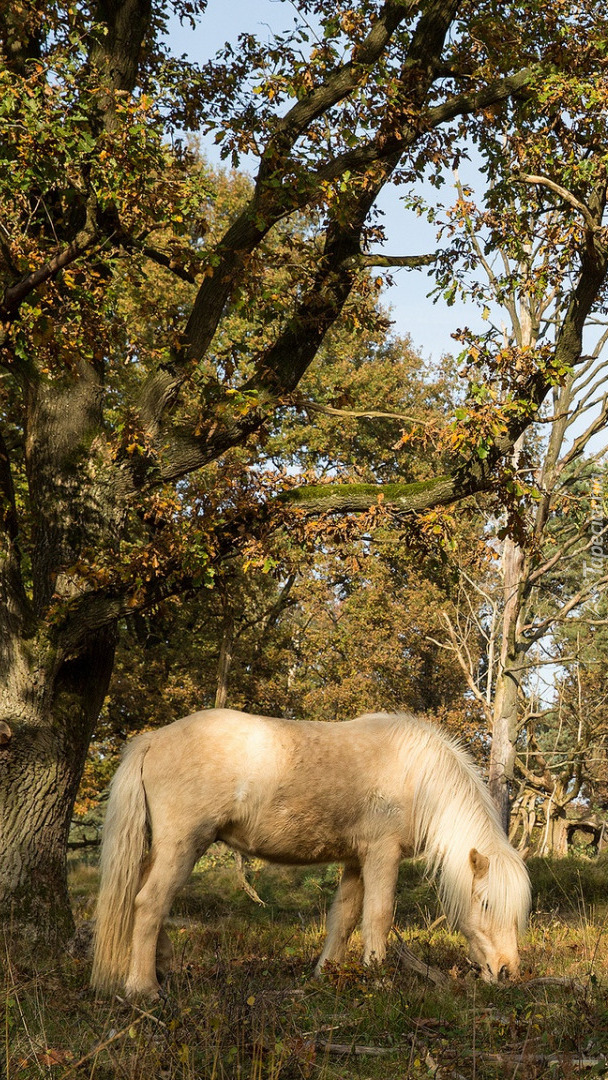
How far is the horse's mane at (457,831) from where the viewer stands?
7.44 metres

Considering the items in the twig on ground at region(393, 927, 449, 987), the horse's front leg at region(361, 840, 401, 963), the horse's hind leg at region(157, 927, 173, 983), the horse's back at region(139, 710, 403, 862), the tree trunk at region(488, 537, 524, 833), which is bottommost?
the horse's hind leg at region(157, 927, 173, 983)

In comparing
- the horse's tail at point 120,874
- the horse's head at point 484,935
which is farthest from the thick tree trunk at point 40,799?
the horse's head at point 484,935

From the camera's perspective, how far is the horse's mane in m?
7.44

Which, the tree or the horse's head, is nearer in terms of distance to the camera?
the horse's head

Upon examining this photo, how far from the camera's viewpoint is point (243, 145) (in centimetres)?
984

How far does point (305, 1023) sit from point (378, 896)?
1989 millimetres

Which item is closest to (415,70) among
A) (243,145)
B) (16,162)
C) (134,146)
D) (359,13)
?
(359,13)

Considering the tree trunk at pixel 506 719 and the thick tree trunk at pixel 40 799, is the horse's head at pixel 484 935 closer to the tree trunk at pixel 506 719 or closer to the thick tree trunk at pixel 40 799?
the thick tree trunk at pixel 40 799

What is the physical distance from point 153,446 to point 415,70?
15.8 feet

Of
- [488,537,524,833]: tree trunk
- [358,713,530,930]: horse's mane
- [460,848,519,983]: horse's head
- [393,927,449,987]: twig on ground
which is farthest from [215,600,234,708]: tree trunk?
[393,927,449,987]: twig on ground

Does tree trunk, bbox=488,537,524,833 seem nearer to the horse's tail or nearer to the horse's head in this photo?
the horse's head

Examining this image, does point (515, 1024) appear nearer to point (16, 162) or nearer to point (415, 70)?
point (16, 162)

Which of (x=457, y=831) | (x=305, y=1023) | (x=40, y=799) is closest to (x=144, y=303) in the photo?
(x=40, y=799)

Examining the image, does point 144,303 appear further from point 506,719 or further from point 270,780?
point 506,719
